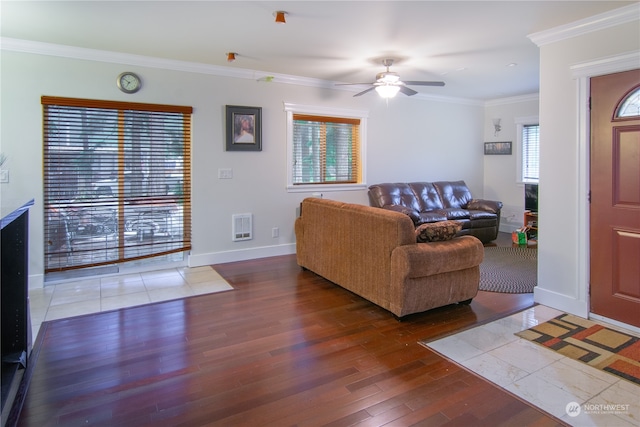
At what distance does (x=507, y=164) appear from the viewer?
7.29 metres

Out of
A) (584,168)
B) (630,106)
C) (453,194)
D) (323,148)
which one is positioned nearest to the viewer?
(630,106)

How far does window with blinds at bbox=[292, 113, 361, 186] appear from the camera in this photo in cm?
575

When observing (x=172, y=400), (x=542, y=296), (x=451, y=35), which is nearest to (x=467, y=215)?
(x=542, y=296)

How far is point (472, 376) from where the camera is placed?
7.70 ft

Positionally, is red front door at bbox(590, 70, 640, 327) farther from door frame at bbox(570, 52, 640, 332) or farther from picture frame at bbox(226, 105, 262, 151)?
picture frame at bbox(226, 105, 262, 151)

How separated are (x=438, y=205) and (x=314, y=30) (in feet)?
12.9

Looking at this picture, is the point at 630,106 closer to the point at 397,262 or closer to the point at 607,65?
the point at 607,65

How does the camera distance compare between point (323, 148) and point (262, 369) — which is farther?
point (323, 148)

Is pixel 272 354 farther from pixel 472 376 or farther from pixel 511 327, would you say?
pixel 511 327

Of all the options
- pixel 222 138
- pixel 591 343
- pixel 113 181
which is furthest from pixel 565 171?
pixel 113 181

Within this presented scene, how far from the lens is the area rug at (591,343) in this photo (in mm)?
2467

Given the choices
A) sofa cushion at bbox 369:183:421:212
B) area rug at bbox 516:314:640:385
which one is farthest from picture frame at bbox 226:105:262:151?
area rug at bbox 516:314:640:385

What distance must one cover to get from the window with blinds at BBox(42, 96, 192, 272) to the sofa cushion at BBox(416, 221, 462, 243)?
297 cm
